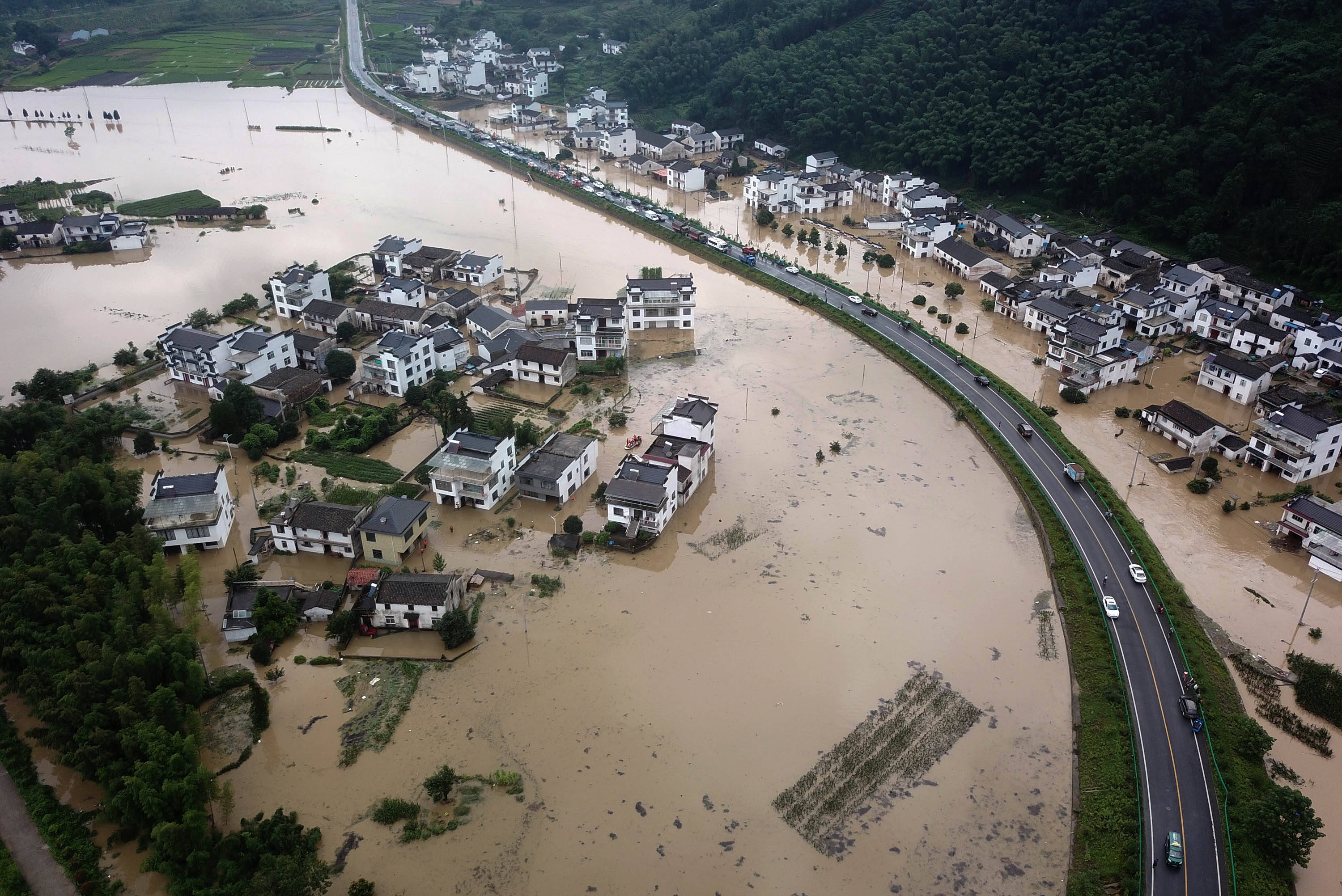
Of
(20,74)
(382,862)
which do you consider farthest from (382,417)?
(20,74)

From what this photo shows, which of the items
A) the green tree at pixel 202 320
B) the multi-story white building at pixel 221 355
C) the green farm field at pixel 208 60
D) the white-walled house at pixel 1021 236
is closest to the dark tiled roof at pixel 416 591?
the multi-story white building at pixel 221 355

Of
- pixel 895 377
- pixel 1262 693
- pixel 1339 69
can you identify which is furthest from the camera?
pixel 1339 69

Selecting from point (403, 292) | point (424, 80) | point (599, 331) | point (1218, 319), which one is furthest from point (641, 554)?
point (424, 80)

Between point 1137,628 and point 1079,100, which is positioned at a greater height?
point 1079,100

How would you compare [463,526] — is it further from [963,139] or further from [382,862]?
[963,139]

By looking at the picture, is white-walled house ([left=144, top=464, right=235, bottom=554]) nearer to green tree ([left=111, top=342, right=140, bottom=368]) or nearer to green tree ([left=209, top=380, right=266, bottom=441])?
green tree ([left=209, top=380, right=266, bottom=441])

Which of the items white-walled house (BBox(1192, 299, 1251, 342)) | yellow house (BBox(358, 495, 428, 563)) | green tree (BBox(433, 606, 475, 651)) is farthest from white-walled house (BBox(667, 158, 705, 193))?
green tree (BBox(433, 606, 475, 651))

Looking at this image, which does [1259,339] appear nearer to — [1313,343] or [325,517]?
[1313,343]
